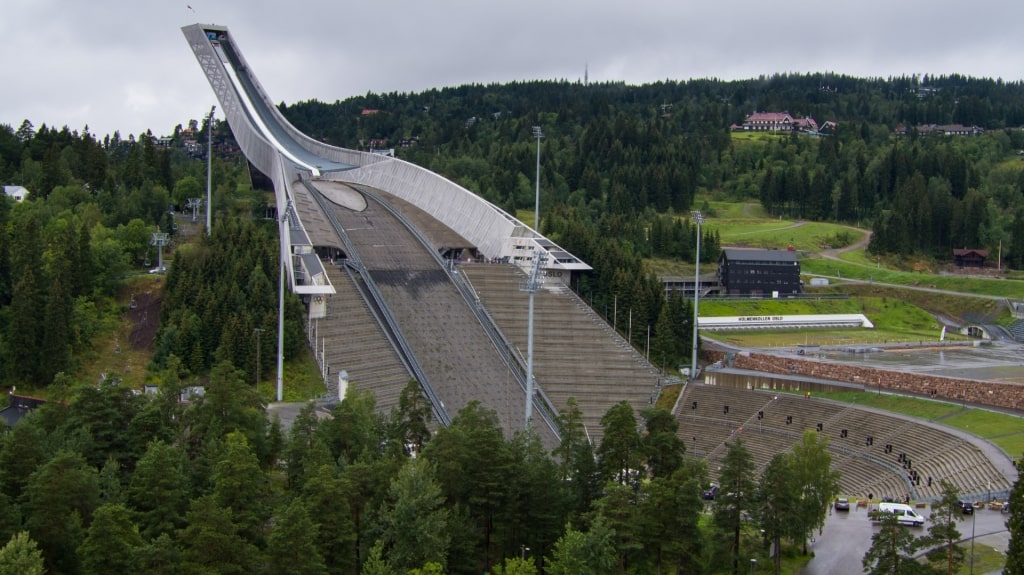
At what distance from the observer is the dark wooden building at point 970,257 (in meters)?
58.3

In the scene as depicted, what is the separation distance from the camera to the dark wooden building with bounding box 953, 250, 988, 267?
5828cm

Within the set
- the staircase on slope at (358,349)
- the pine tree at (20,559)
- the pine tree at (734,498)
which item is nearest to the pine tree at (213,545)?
the pine tree at (20,559)

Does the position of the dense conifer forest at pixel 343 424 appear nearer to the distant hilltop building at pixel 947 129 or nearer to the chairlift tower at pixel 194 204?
the chairlift tower at pixel 194 204

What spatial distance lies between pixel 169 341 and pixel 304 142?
33.6 metres

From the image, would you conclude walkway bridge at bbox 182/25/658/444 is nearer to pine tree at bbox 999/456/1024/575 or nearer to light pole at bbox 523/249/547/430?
light pole at bbox 523/249/547/430

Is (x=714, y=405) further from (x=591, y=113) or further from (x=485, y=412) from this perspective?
(x=591, y=113)

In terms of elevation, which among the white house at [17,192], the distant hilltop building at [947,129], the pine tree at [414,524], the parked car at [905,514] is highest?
the distant hilltop building at [947,129]

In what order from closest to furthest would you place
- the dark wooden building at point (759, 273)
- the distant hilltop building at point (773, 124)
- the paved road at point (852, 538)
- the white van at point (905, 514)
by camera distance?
the paved road at point (852, 538)
the white van at point (905, 514)
the dark wooden building at point (759, 273)
the distant hilltop building at point (773, 124)

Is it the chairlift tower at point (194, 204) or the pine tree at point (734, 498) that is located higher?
the chairlift tower at point (194, 204)

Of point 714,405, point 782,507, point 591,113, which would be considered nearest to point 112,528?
point 782,507

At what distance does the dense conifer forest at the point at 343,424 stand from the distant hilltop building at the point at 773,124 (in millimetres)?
24808

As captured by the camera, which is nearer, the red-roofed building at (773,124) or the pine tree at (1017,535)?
the pine tree at (1017,535)

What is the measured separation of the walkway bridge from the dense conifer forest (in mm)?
1622

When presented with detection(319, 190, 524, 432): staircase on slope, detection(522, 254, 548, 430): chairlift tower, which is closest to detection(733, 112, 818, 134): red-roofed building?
detection(319, 190, 524, 432): staircase on slope
